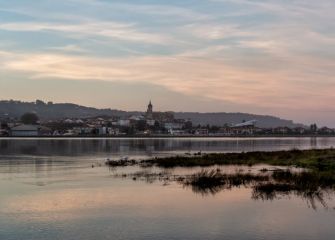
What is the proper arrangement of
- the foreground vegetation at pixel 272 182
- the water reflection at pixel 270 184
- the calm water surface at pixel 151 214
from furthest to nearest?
1. the foreground vegetation at pixel 272 182
2. the water reflection at pixel 270 184
3. the calm water surface at pixel 151 214

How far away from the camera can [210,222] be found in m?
22.3

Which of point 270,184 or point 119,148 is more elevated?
point 270,184

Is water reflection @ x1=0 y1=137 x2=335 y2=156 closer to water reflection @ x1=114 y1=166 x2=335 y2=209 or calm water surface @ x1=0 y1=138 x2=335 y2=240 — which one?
water reflection @ x1=114 y1=166 x2=335 y2=209

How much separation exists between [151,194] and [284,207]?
807 centimetres

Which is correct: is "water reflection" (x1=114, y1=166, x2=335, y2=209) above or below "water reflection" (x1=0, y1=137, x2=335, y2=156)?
above

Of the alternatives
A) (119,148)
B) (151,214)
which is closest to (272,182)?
(151,214)

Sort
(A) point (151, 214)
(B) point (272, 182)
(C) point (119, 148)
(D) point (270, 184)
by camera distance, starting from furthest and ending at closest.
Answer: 1. (C) point (119, 148)
2. (B) point (272, 182)
3. (D) point (270, 184)
4. (A) point (151, 214)

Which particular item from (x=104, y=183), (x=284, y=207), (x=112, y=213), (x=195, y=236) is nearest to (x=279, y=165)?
(x=104, y=183)

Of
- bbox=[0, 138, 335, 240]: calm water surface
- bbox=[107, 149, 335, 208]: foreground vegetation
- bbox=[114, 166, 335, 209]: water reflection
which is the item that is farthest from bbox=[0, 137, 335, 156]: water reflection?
bbox=[0, 138, 335, 240]: calm water surface

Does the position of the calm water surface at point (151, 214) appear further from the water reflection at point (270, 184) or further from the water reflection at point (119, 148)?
the water reflection at point (119, 148)

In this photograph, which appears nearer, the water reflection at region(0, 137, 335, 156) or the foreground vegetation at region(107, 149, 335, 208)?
the foreground vegetation at region(107, 149, 335, 208)

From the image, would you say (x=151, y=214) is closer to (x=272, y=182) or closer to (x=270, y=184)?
(x=270, y=184)

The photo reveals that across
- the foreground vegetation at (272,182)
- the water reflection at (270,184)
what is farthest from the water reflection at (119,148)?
the water reflection at (270,184)

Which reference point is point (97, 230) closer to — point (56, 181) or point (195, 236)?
point (195, 236)
